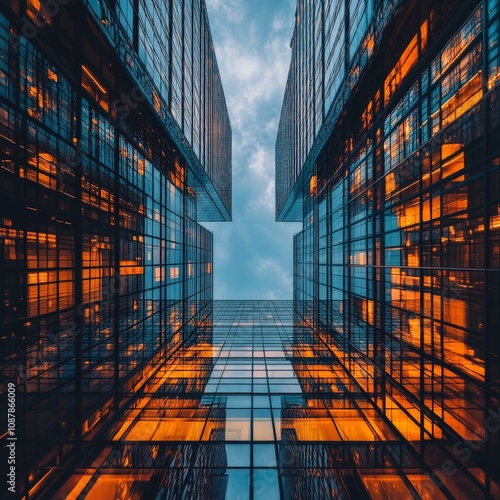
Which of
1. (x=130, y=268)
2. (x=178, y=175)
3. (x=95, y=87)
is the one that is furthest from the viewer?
(x=178, y=175)

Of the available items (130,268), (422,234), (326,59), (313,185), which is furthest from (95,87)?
(313,185)

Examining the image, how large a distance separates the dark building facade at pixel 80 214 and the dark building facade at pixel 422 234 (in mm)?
13450

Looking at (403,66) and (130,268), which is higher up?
(403,66)

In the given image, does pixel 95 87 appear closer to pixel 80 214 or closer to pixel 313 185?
pixel 80 214

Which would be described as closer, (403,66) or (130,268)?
(403,66)

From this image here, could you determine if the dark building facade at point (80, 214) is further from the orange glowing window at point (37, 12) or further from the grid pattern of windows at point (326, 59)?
the grid pattern of windows at point (326, 59)

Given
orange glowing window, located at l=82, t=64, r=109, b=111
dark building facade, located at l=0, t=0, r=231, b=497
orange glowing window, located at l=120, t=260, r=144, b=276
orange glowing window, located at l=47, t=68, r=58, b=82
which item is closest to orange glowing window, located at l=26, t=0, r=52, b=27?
dark building facade, located at l=0, t=0, r=231, b=497

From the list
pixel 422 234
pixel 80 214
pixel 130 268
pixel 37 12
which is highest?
pixel 37 12

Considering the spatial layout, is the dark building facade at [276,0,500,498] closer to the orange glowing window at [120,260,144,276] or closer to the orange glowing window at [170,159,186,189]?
the orange glowing window at [120,260,144,276]

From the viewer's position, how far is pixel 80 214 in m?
14.4

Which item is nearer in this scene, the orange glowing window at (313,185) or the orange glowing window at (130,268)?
the orange glowing window at (130,268)

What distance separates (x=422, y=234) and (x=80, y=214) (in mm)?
18010

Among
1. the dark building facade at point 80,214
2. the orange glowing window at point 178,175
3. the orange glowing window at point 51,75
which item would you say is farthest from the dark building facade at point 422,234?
the orange glowing window at point 178,175

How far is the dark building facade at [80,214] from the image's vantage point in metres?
10.4
